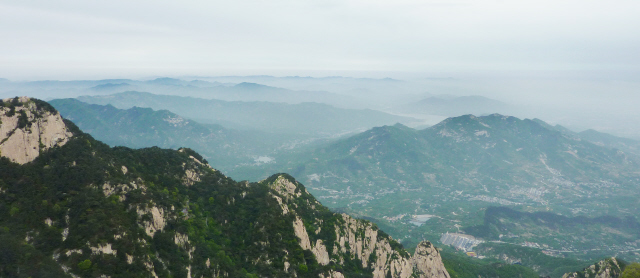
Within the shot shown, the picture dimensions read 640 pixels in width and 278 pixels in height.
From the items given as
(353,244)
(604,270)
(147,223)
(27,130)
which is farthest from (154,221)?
(604,270)

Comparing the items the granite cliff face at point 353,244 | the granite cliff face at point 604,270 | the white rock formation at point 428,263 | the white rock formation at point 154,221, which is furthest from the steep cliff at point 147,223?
the granite cliff face at point 604,270

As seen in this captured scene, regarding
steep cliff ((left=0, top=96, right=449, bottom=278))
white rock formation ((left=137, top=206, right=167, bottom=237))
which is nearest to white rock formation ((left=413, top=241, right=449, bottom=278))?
steep cliff ((left=0, top=96, right=449, bottom=278))

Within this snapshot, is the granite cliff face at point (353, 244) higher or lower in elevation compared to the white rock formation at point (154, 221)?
lower

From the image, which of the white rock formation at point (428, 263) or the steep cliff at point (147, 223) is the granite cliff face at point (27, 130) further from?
the white rock formation at point (428, 263)

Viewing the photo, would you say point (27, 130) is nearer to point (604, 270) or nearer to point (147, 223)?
point (147, 223)

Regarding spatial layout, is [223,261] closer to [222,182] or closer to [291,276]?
[291,276]

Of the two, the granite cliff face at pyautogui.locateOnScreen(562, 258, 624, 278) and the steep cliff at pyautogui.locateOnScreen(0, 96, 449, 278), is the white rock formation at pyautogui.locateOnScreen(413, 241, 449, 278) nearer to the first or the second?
the steep cliff at pyautogui.locateOnScreen(0, 96, 449, 278)
